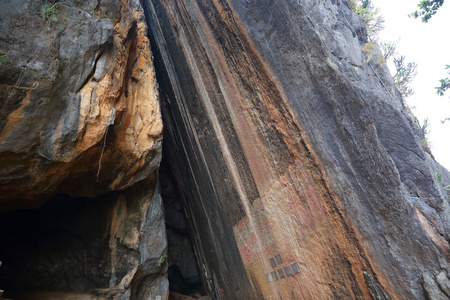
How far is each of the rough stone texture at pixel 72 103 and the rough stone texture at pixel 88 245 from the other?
0.99 m

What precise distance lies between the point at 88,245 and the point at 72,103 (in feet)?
12.9

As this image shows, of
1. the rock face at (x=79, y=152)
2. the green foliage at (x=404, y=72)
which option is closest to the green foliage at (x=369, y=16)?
the green foliage at (x=404, y=72)

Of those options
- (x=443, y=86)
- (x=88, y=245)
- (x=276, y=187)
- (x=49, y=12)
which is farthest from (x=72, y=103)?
(x=443, y=86)

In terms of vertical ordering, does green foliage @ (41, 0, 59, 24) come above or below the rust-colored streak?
above

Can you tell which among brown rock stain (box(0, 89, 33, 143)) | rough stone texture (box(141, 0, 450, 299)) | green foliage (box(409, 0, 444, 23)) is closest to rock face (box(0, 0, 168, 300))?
brown rock stain (box(0, 89, 33, 143))

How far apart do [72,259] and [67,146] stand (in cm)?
375

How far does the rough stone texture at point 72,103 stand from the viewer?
384 centimetres

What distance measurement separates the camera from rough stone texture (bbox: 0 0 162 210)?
3.84 m

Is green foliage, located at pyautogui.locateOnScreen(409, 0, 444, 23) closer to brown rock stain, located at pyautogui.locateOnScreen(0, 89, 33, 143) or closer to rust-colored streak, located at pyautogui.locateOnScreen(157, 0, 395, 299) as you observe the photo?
rust-colored streak, located at pyautogui.locateOnScreen(157, 0, 395, 299)

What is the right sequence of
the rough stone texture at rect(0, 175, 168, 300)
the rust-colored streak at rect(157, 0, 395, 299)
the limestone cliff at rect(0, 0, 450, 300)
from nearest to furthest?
the limestone cliff at rect(0, 0, 450, 300)
the rust-colored streak at rect(157, 0, 395, 299)
the rough stone texture at rect(0, 175, 168, 300)

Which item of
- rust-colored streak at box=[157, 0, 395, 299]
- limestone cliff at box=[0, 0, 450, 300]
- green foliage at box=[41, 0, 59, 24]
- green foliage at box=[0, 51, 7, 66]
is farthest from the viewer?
green foliage at box=[41, 0, 59, 24]

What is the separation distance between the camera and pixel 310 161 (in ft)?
11.5

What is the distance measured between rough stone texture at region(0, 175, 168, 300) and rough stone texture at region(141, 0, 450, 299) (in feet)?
5.78

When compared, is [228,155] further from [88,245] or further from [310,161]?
[88,245]
